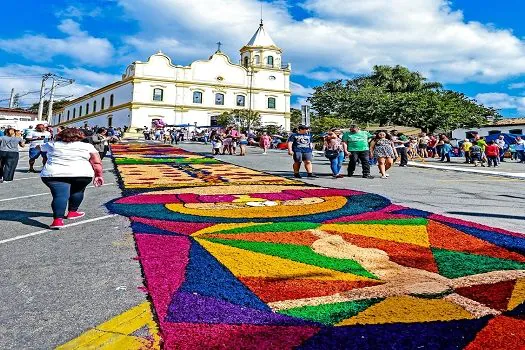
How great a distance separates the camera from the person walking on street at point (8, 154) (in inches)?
465

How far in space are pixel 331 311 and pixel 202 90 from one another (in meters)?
63.6

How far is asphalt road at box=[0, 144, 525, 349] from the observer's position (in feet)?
9.69

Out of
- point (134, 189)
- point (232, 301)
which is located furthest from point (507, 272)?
point (134, 189)

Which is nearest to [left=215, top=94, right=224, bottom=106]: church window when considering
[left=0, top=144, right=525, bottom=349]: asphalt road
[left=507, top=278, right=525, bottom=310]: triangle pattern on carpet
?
[left=0, top=144, right=525, bottom=349]: asphalt road

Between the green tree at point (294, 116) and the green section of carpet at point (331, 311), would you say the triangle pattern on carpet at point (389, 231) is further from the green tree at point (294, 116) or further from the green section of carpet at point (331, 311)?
the green tree at point (294, 116)

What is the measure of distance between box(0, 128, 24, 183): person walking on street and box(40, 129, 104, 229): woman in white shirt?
273 inches

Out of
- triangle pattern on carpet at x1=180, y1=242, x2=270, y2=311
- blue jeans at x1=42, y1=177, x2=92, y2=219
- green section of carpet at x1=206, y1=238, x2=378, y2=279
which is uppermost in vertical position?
blue jeans at x1=42, y1=177, x2=92, y2=219

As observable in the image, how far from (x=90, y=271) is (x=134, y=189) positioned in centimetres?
577

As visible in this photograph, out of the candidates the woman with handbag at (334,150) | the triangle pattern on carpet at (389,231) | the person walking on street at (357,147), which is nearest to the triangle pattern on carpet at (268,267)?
the triangle pattern on carpet at (389,231)

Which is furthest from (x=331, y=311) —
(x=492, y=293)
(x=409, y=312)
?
(x=492, y=293)

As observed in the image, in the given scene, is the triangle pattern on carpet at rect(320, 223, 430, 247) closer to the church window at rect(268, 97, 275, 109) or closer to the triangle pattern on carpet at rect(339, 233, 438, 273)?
the triangle pattern on carpet at rect(339, 233, 438, 273)

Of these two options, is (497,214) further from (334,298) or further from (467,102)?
(467,102)

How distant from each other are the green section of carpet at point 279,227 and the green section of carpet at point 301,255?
0.58 m

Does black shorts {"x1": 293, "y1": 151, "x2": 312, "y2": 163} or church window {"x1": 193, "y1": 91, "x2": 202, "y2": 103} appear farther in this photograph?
church window {"x1": 193, "y1": 91, "x2": 202, "y2": 103}
